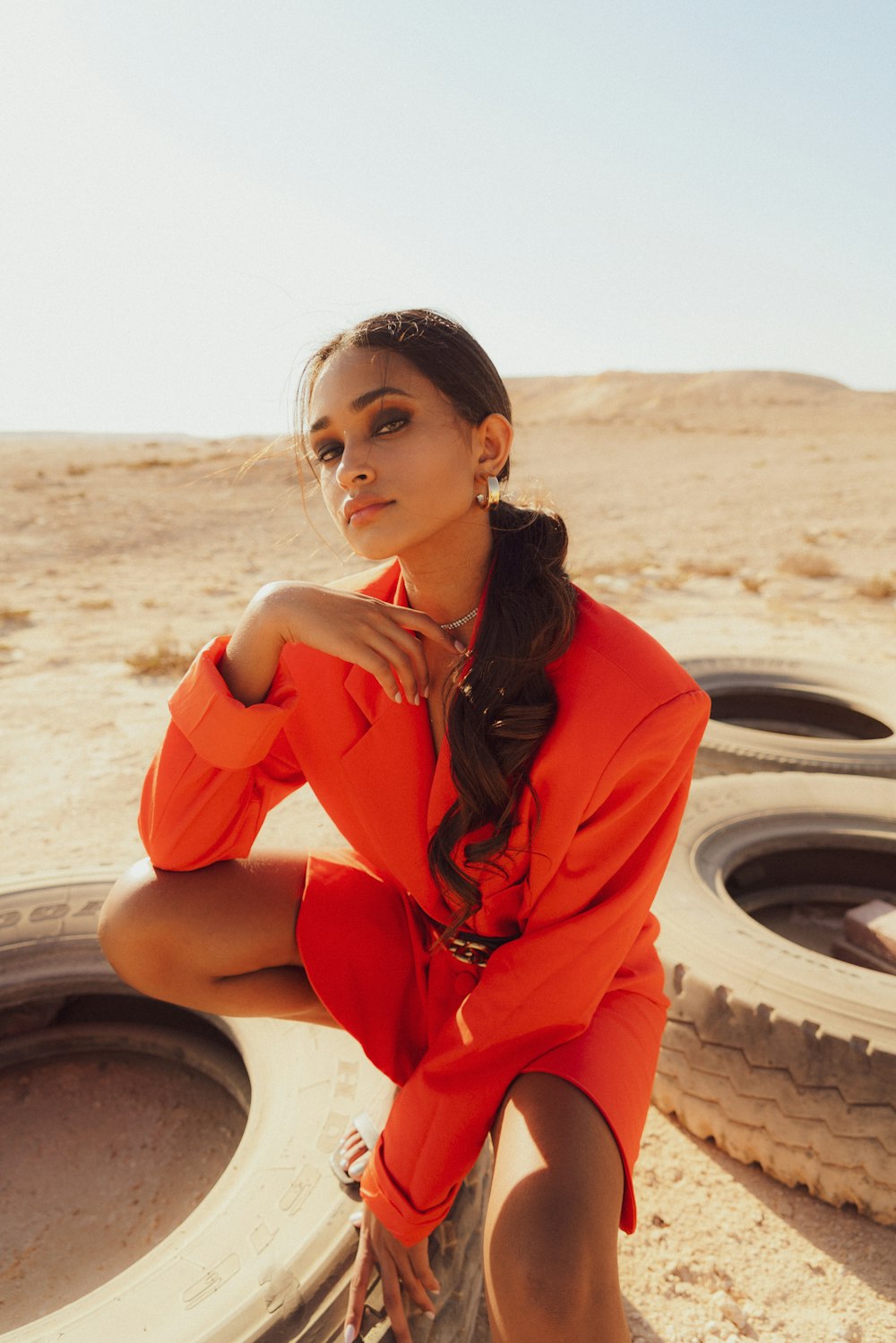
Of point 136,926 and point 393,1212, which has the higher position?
point 136,926

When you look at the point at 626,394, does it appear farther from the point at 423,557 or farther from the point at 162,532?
the point at 423,557

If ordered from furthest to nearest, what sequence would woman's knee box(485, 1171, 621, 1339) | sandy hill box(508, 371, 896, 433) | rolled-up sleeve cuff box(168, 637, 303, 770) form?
sandy hill box(508, 371, 896, 433)
rolled-up sleeve cuff box(168, 637, 303, 770)
woman's knee box(485, 1171, 621, 1339)

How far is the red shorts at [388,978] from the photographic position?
5.58 feet

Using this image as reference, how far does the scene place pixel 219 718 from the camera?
1842 mm

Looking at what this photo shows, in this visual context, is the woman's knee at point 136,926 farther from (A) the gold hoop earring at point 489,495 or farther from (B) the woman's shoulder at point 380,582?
(A) the gold hoop earring at point 489,495

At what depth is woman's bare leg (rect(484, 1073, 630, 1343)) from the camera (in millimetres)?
1301

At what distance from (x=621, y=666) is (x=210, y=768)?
880 millimetres

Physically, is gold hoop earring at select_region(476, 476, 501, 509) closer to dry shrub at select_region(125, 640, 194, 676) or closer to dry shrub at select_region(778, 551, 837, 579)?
dry shrub at select_region(125, 640, 194, 676)

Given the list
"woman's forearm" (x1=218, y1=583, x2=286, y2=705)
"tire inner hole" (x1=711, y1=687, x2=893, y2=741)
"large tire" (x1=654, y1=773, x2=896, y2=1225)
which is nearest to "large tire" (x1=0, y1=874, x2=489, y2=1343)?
"large tire" (x1=654, y1=773, x2=896, y2=1225)

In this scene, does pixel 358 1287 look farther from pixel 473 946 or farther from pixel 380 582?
pixel 380 582

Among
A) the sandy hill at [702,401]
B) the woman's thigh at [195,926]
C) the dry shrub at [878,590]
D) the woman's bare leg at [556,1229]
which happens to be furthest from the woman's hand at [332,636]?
the sandy hill at [702,401]

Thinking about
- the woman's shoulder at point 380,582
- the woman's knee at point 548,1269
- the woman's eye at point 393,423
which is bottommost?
the woman's knee at point 548,1269

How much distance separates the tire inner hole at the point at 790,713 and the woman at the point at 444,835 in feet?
9.86

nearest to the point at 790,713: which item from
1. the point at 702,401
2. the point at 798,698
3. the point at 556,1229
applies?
the point at 798,698
